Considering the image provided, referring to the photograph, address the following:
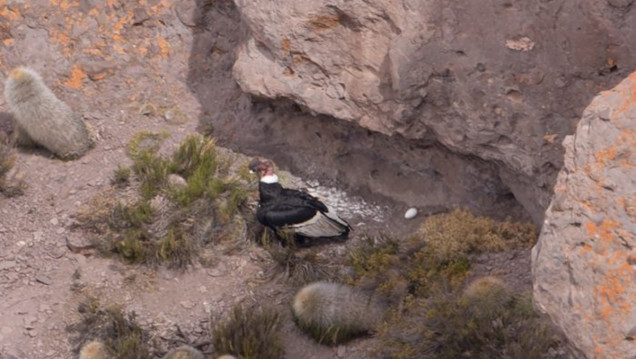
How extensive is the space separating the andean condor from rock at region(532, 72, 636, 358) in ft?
8.85

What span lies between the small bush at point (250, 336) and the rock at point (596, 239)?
6.63 ft

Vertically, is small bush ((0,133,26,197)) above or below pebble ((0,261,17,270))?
above

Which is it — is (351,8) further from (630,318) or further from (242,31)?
(630,318)

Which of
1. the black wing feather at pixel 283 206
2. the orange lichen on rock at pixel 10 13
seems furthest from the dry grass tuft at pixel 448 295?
the orange lichen on rock at pixel 10 13

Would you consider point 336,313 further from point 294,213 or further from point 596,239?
point 596,239

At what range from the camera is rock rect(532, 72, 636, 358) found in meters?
3.81

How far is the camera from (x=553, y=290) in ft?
13.3

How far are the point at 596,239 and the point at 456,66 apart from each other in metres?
2.73

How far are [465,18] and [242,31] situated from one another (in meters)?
2.17

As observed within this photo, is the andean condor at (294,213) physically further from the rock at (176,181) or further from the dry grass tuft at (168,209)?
the rock at (176,181)

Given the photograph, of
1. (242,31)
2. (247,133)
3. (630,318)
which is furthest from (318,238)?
(630,318)

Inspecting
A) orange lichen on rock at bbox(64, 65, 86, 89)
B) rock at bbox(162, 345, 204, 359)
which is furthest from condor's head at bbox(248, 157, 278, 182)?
orange lichen on rock at bbox(64, 65, 86, 89)

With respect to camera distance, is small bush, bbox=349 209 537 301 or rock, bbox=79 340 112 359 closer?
rock, bbox=79 340 112 359

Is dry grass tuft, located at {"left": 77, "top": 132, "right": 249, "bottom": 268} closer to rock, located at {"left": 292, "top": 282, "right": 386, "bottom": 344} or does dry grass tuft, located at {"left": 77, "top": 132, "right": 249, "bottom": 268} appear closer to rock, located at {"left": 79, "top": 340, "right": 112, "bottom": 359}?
rock, located at {"left": 79, "top": 340, "right": 112, "bottom": 359}
